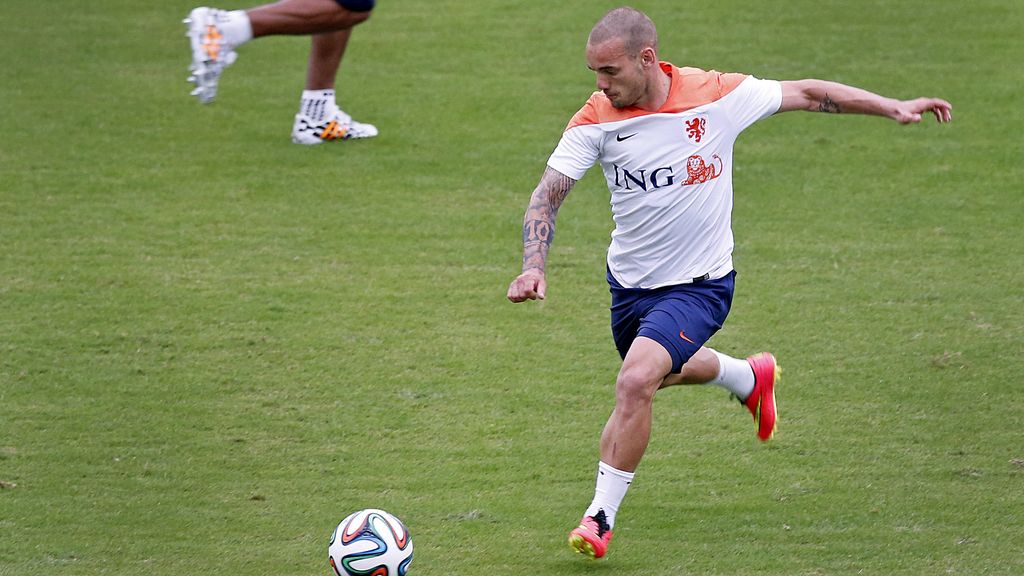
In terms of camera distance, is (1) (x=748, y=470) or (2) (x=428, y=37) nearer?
(1) (x=748, y=470)

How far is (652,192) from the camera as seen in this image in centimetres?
554

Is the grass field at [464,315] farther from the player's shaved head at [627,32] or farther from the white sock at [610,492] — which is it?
the player's shaved head at [627,32]

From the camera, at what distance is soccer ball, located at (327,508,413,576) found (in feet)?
16.0

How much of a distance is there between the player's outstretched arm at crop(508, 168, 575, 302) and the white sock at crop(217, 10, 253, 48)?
2724 mm

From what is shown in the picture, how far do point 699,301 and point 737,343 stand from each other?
2.08 meters

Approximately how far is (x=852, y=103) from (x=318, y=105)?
572 centimetres

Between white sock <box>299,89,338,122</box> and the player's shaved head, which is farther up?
the player's shaved head

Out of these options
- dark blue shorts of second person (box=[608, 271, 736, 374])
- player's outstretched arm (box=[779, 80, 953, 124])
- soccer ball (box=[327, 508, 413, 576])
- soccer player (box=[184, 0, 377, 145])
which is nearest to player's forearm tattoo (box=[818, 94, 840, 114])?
player's outstretched arm (box=[779, 80, 953, 124])

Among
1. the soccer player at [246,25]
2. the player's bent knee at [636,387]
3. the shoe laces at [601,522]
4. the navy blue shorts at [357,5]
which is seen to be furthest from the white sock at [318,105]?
the shoe laces at [601,522]

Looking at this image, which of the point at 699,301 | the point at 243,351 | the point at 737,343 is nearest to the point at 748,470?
the point at 699,301

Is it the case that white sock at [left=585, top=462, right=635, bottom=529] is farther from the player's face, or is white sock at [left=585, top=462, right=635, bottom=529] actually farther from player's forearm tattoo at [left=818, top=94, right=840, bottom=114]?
player's forearm tattoo at [left=818, top=94, right=840, bottom=114]

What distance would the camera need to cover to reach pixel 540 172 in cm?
1013

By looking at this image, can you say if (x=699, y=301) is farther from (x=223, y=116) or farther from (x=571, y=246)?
(x=223, y=116)

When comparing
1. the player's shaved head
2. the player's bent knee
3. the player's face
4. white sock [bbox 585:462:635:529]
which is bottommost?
white sock [bbox 585:462:635:529]
